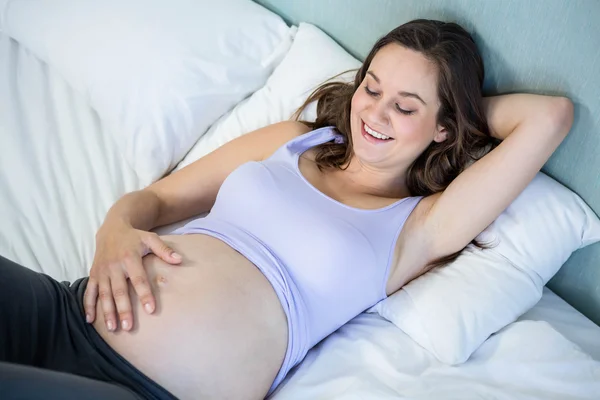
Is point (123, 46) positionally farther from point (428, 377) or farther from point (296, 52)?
point (428, 377)

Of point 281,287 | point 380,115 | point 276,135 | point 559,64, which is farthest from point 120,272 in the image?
point 559,64

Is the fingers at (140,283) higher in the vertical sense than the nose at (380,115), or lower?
lower

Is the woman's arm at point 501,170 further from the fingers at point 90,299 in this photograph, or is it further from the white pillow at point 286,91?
the fingers at point 90,299

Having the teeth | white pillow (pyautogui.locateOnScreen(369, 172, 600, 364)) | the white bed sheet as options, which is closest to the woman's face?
the teeth

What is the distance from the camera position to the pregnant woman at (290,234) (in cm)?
96

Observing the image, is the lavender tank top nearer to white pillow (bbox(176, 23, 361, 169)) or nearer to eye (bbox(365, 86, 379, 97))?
eye (bbox(365, 86, 379, 97))

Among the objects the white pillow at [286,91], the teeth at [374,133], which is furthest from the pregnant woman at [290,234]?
the white pillow at [286,91]

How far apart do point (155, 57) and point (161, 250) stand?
0.68m

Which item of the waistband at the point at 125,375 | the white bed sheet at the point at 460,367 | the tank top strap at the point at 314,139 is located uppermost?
the tank top strap at the point at 314,139

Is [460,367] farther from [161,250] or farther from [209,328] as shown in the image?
[161,250]

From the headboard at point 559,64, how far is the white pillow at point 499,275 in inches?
2.2

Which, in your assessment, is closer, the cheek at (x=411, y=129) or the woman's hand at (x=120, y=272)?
the woman's hand at (x=120, y=272)

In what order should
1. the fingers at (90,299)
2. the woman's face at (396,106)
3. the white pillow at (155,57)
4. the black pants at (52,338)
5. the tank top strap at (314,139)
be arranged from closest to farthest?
the black pants at (52,338)
the fingers at (90,299)
the woman's face at (396,106)
the tank top strap at (314,139)
the white pillow at (155,57)

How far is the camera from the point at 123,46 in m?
1.52
